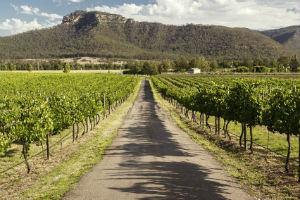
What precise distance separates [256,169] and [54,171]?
9.38m

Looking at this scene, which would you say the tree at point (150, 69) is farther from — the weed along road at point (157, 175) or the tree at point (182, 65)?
the weed along road at point (157, 175)

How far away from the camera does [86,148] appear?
554 inches

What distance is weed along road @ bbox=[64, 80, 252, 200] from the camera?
7.83m

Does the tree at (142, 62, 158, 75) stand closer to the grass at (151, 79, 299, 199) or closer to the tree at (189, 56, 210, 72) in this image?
the tree at (189, 56, 210, 72)

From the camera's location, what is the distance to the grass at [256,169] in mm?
8164

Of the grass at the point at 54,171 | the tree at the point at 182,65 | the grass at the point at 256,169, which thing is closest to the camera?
the grass at the point at 256,169

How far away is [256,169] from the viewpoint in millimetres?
10320

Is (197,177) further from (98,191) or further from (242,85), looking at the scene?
(242,85)

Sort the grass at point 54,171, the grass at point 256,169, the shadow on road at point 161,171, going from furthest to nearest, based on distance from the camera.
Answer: the grass at point 54,171, the grass at point 256,169, the shadow on road at point 161,171

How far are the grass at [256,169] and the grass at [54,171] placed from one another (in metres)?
6.62

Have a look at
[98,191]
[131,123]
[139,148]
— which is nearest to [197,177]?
[98,191]

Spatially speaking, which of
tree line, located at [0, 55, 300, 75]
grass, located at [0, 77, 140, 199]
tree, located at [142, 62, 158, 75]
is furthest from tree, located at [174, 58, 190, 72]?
grass, located at [0, 77, 140, 199]

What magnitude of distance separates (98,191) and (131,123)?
13.9 m

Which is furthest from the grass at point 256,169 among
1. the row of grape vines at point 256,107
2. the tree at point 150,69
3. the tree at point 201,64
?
the tree at point 201,64
